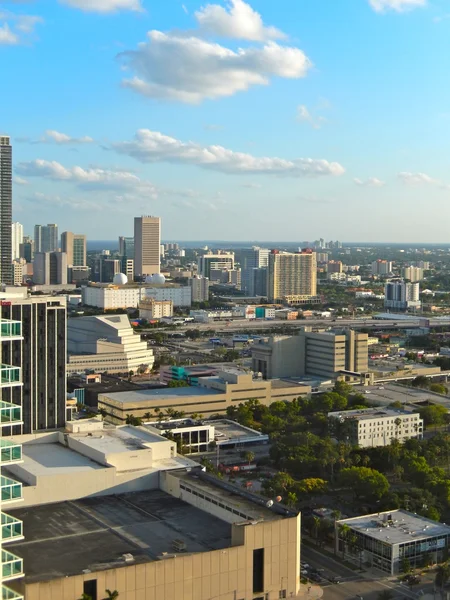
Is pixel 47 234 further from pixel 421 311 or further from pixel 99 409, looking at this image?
pixel 99 409

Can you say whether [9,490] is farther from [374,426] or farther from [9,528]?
[374,426]

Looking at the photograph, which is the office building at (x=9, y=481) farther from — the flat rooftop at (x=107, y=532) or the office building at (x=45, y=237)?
the office building at (x=45, y=237)

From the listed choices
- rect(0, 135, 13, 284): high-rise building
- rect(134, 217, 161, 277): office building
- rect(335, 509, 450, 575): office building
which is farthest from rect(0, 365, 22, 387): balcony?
rect(134, 217, 161, 277): office building

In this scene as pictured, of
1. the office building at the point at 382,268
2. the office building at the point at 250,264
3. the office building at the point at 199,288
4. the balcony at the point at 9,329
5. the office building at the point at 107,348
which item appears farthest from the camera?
the office building at the point at 382,268

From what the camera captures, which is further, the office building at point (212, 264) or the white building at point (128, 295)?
the office building at point (212, 264)

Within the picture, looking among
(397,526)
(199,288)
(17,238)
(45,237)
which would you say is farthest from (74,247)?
(397,526)

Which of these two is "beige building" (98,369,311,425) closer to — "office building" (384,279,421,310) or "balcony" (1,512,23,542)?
"balcony" (1,512,23,542)

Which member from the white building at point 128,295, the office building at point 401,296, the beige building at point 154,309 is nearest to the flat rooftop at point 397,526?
the beige building at point 154,309
